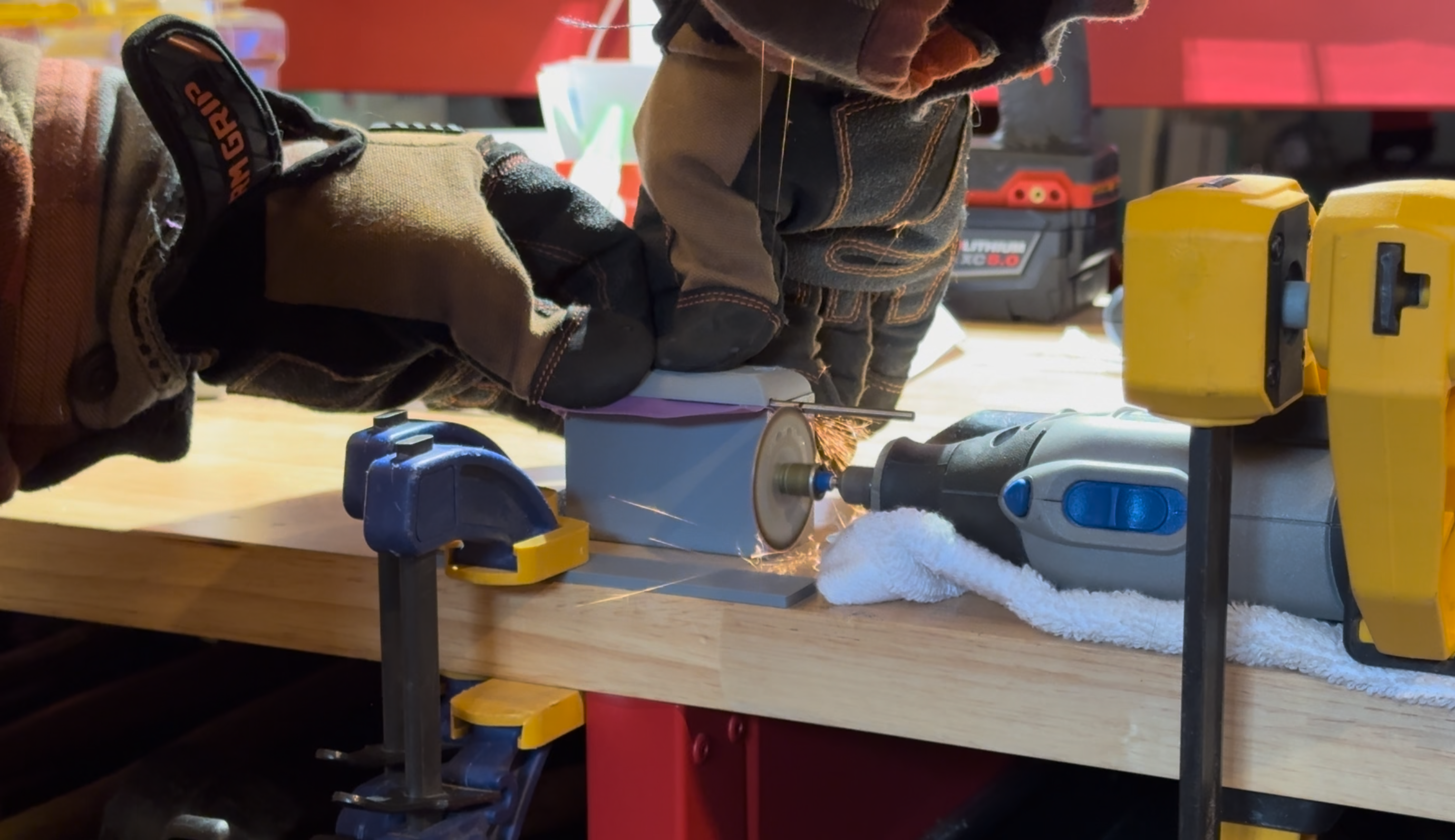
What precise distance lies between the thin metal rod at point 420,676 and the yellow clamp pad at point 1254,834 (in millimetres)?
246

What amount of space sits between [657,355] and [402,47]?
1.02 m

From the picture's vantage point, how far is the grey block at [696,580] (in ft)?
1.52

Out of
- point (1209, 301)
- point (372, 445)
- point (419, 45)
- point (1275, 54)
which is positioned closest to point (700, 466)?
point (372, 445)

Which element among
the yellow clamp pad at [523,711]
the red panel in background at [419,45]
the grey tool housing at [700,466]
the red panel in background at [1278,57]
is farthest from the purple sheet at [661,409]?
the red panel in background at [419,45]

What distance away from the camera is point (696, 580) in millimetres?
479

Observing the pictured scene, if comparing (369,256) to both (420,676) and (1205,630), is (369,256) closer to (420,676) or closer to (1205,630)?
(420,676)

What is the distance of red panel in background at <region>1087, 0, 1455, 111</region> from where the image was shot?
0.99 meters

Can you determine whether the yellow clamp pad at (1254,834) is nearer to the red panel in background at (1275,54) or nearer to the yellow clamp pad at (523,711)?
the yellow clamp pad at (523,711)

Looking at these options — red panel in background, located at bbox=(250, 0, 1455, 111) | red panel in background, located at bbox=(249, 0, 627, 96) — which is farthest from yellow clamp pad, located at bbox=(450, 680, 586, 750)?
red panel in background, located at bbox=(249, 0, 627, 96)

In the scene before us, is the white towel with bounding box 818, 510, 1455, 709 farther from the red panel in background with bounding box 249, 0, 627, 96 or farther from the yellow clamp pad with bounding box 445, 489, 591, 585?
the red panel in background with bounding box 249, 0, 627, 96

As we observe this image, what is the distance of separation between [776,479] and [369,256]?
0.60 ft

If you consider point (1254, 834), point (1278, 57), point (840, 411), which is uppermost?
point (1278, 57)

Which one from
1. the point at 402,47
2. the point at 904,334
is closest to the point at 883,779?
the point at 904,334

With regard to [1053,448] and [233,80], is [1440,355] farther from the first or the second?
[233,80]
